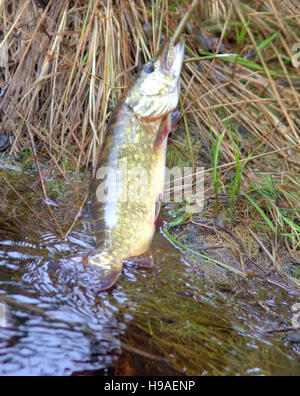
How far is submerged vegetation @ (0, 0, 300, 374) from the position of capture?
2812 mm

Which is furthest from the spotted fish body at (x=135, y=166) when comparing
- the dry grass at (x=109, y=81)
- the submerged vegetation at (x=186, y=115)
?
the dry grass at (x=109, y=81)

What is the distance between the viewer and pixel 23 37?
11.7ft

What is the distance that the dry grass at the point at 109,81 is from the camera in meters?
3.34

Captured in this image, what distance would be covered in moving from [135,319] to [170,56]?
165cm

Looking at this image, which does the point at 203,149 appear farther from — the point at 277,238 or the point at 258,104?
the point at 277,238

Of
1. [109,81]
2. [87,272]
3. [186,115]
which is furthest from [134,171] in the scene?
[186,115]

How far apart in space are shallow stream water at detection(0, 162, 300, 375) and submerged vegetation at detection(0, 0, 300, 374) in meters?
0.17

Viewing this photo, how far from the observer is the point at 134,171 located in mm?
2504

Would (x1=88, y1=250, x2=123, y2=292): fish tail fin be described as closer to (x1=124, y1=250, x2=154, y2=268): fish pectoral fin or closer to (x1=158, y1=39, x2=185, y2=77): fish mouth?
(x1=124, y1=250, x2=154, y2=268): fish pectoral fin

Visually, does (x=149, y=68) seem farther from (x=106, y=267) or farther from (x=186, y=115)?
(x=106, y=267)

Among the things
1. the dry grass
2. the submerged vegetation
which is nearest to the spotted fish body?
the submerged vegetation

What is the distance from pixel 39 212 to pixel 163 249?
2.83 ft

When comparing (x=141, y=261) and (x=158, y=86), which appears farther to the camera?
(x=158, y=86)

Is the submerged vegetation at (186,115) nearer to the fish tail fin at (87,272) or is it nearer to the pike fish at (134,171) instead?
the pike fish at (134,171)
